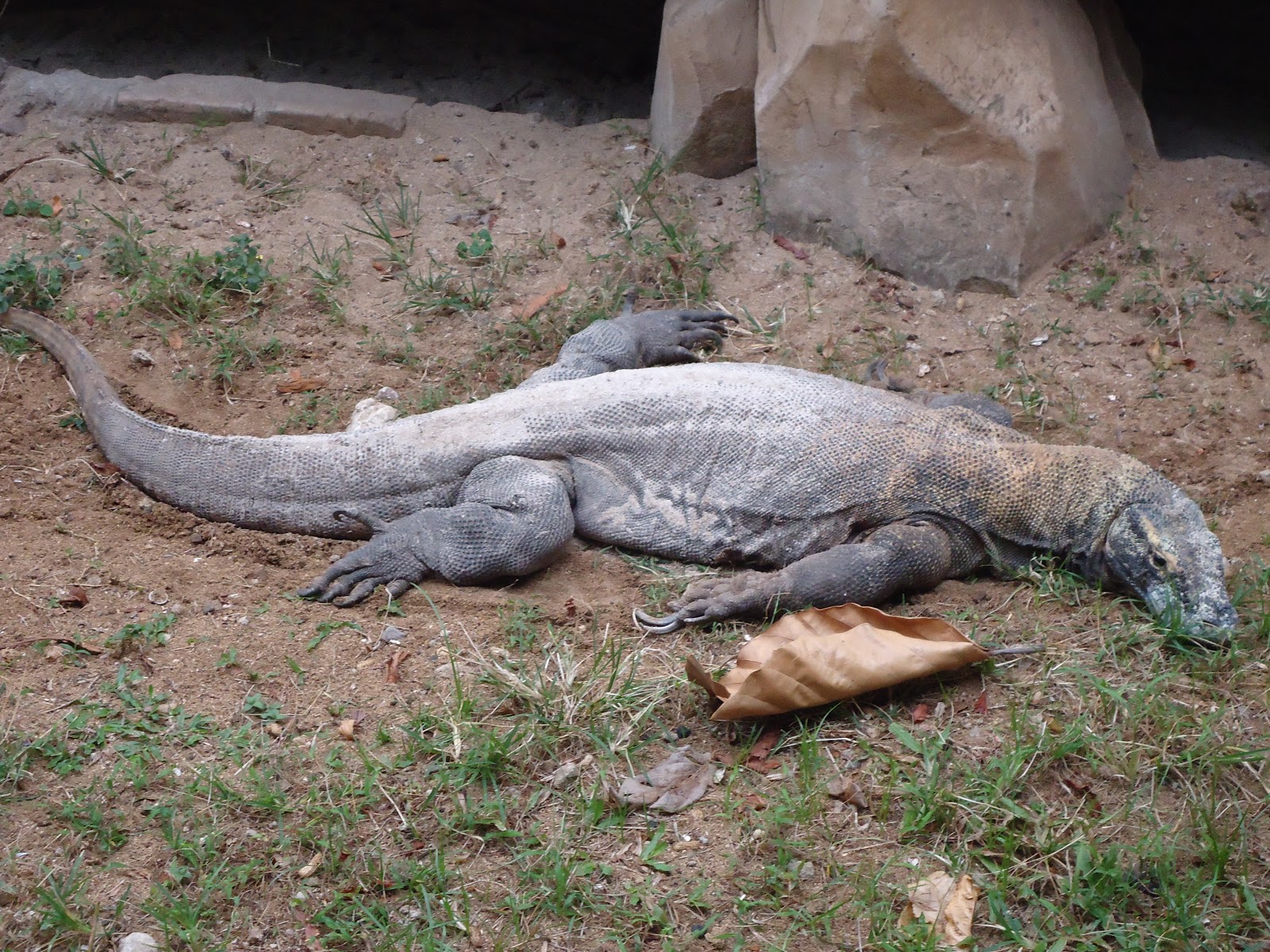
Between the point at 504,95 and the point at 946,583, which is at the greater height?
the point at 504,95

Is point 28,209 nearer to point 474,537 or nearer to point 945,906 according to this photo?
point 474,537

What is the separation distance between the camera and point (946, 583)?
165 inches

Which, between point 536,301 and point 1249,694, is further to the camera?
point 536,301

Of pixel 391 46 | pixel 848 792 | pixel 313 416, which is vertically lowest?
pixel 313 416

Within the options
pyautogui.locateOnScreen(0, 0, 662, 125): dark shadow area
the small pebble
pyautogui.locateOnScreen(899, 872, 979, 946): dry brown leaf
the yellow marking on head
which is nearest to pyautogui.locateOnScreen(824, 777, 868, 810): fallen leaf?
pyautogui.locateOnScreen(899, 872, 979, 946): dry brown leaf

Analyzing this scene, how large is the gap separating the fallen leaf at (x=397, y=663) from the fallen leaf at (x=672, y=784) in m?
0.81

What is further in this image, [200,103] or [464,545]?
[200,103]

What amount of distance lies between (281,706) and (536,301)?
2.67 metres

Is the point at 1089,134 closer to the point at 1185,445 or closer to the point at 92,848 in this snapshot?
the point at 1185,445

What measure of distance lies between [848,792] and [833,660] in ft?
1.20

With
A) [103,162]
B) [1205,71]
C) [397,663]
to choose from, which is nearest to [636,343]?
[397,663]

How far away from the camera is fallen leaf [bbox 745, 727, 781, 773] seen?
3215mm

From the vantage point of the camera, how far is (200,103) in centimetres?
640

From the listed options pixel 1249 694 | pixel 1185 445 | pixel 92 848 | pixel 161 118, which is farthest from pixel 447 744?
pixel 161 118
